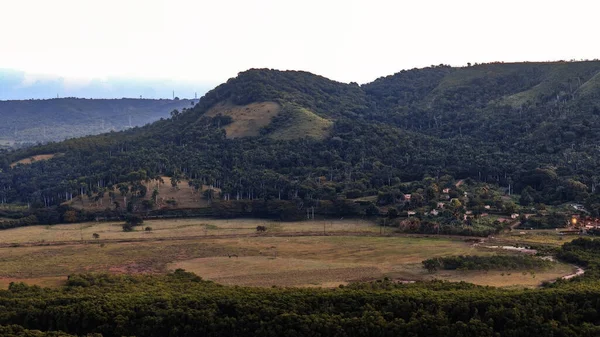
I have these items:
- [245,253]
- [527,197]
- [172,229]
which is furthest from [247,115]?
[245,253]

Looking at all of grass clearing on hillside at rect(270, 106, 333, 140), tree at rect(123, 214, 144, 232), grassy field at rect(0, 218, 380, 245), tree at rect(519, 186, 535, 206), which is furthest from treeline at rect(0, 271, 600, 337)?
grass clearing on hillside at rect(270, 106, 333, 140)

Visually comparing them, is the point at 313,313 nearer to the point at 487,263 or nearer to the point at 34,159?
the point at 487,263

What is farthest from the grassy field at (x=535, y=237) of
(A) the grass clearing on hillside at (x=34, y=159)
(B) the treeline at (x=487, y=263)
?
(A) the grass clearing on hillside at (x=34, y=159)

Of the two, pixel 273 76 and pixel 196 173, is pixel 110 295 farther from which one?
pixel 273 76

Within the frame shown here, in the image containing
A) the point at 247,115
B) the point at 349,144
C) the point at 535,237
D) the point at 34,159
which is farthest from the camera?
the point at 247,115

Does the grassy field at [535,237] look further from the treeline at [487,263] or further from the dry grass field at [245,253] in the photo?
the treeline at [487,263]

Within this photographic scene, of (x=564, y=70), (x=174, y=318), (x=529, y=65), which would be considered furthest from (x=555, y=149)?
(x=174, y=318)
